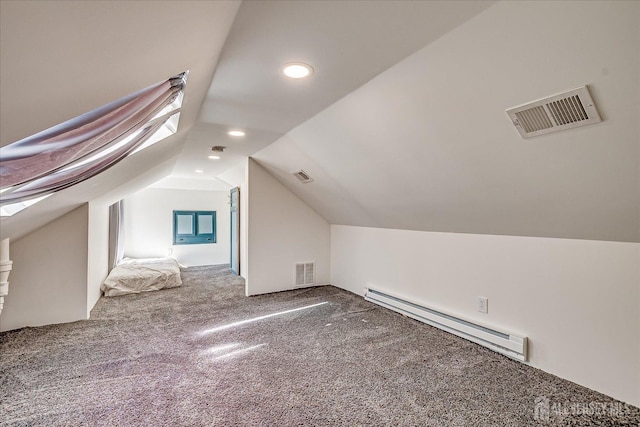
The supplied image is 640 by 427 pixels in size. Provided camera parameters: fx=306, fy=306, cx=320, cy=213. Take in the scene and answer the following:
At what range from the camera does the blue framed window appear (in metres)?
6.62

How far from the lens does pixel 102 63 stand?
922 mm

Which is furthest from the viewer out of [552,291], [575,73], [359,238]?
[359,238]

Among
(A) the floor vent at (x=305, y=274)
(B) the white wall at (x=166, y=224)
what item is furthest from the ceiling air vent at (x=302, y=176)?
(B) the white wall at (x=166, y=224)

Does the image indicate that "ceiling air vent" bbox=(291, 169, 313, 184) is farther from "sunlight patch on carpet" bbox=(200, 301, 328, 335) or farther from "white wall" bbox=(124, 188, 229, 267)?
"white wall" bbox=(124, 188, 229, 267)

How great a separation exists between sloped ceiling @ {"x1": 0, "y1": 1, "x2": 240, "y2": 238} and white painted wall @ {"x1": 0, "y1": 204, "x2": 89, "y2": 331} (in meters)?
2.77

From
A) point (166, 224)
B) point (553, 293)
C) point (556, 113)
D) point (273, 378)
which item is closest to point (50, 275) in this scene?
point (273, 378)

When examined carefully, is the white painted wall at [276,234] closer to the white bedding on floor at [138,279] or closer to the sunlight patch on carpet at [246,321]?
the sunlight patch on carpet at [246,321]

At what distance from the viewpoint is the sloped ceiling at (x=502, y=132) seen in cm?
122

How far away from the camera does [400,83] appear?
5.99 ft

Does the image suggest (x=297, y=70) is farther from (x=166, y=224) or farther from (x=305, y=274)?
(x=166, y=224)

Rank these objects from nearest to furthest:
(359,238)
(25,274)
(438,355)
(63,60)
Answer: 1. (63,60)
2. (438,355)
3. (25,274)
4. (359,238)

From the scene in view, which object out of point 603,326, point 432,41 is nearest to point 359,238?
point 603,326

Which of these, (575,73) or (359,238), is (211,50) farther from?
(359,238)

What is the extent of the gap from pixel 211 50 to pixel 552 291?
8.73 ft
